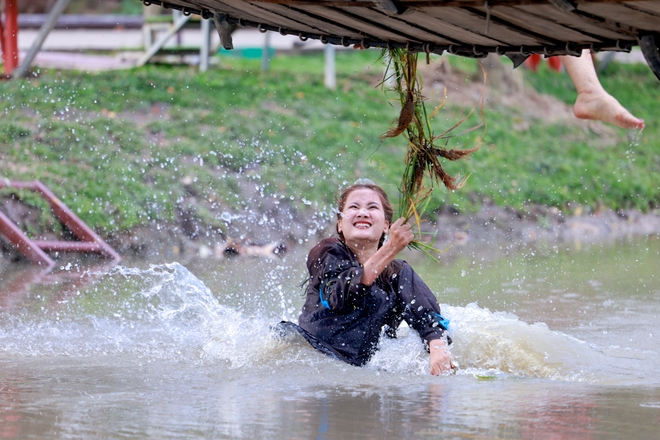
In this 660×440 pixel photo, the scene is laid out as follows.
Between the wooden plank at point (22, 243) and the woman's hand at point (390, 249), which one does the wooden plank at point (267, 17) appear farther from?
the wooden plank at point (22, 243)

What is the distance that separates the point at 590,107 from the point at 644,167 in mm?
9294

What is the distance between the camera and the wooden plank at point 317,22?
14.3 feet

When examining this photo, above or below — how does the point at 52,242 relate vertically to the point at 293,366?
above

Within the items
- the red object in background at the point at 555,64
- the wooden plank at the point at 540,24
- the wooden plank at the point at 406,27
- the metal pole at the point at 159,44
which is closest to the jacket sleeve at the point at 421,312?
the wooden plank at the point at 406,27

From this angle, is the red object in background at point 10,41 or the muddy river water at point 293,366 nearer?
the muddy river water at point 293,366

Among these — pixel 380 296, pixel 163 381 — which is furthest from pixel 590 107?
pixel 163 381

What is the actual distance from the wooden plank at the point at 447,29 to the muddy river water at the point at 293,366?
1.48m

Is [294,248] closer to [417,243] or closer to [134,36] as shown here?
[417,243]

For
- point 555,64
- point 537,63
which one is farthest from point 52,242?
point 555,64

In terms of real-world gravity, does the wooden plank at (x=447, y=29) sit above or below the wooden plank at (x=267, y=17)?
below

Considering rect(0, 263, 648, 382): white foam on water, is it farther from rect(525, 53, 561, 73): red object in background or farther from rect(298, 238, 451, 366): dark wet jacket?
rect(525, 53, 561, 73): red object in background

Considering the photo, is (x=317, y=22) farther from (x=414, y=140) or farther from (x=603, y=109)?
(x=603, y=109)

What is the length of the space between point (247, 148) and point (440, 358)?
690 cm

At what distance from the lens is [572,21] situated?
382cm
